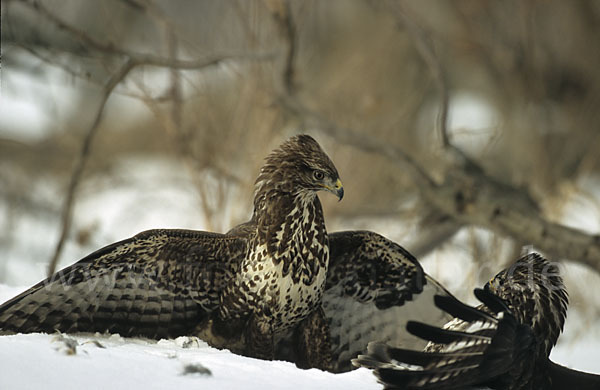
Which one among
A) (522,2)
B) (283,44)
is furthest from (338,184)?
(522,2)

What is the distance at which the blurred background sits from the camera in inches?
209

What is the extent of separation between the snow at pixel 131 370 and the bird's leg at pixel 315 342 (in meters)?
0.54

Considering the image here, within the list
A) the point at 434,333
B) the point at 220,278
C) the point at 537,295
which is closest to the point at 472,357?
the point at 434,333

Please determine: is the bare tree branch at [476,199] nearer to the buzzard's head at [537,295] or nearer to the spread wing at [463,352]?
the buzzard's head at [537,295]

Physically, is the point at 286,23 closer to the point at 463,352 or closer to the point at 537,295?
the point at 537,295

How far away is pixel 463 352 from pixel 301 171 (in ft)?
3.90

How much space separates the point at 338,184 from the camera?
10.8 feet

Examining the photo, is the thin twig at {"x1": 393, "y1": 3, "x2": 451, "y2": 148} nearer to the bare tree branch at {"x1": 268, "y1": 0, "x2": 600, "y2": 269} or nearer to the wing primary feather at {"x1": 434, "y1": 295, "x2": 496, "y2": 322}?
the bare tree branch at {"x1": 268, "y1": 0, "x2": 600, "y2": 269}

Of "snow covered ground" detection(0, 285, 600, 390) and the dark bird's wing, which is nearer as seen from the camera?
"snow covered ground" detection(0, 285, 600, 390)

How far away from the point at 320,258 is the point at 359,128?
11.9 ft

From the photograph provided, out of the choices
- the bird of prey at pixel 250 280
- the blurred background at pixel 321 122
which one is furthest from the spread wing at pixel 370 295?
the blurred background at pixel 321 122

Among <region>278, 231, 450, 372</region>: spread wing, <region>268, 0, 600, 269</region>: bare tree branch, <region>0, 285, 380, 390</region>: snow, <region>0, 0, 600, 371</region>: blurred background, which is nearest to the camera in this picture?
<region>0, 285, 380, 390</region>: snow

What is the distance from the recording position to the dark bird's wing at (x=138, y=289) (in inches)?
123

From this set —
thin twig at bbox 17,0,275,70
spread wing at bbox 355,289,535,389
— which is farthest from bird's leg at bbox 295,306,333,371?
thin twig at bbox 17,0,275,70
